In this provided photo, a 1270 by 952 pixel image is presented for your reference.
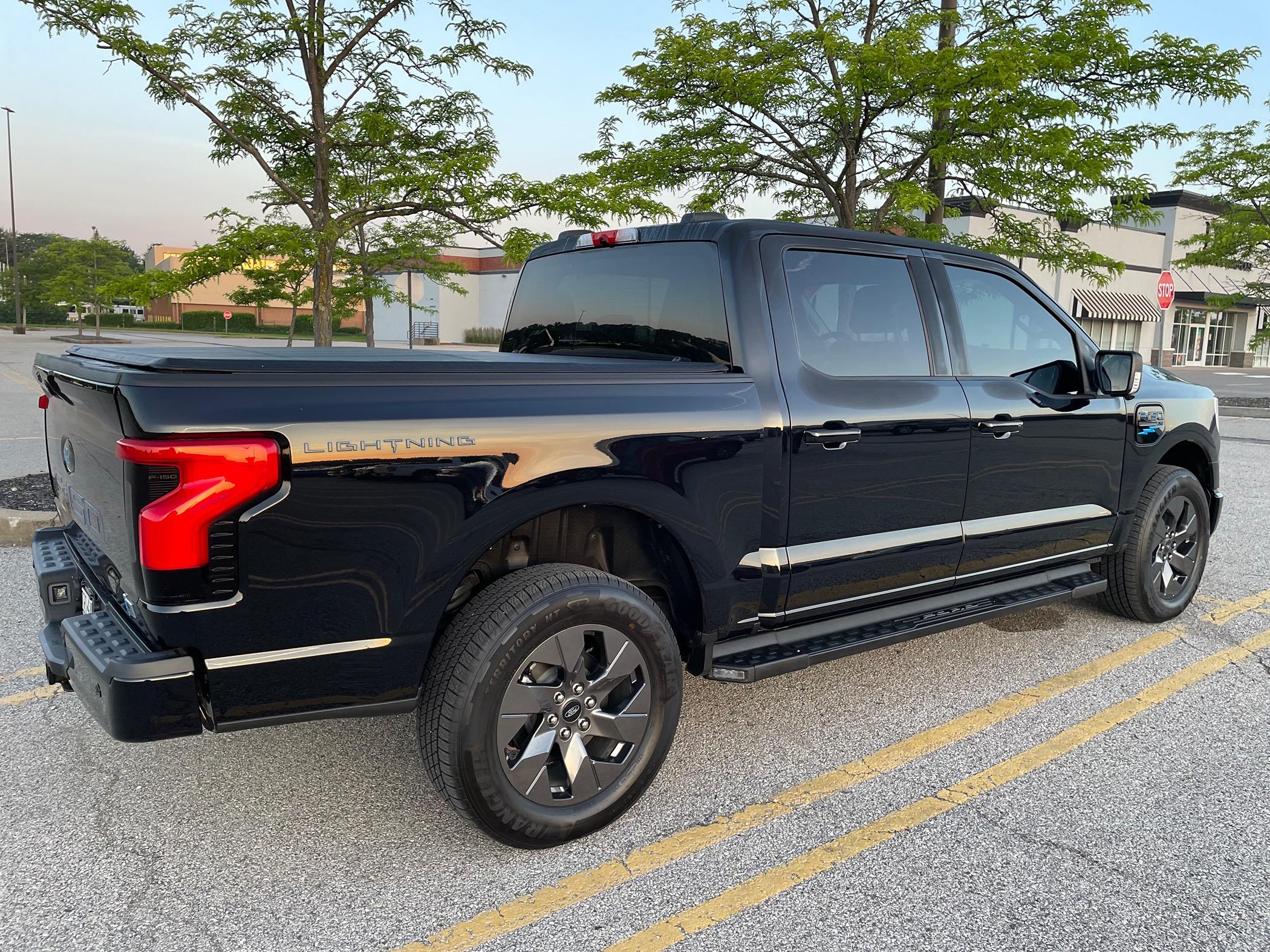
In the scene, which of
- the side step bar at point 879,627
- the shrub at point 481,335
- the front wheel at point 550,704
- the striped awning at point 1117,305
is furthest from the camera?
the shrub at point 481,335

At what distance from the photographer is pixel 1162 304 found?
20.4m

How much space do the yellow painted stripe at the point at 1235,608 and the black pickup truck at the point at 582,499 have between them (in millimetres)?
1343

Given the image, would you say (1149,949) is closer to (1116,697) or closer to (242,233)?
(1116,697)

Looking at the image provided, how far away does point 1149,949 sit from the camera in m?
2.39

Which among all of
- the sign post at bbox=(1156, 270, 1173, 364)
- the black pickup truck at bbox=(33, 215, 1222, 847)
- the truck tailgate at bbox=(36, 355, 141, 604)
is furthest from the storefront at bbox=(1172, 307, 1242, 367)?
the truck tailgate at bbox=(36, 355, 141, 604)

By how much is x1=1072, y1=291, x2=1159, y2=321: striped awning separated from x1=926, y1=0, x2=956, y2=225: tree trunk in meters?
30.8

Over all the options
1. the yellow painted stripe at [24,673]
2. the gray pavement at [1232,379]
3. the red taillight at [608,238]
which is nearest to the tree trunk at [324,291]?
the yellow painted stripe at [24,673]

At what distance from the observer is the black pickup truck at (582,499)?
2.31 meters

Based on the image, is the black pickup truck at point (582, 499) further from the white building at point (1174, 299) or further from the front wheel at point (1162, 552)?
the white building at point (1174, 299)

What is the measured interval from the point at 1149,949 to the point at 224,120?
404 inches

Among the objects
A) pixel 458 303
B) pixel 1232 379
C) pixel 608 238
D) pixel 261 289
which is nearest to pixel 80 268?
pixel 458 303

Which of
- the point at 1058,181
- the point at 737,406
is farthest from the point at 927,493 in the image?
the point at 1058,181

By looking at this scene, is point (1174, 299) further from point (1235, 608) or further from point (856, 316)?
point (856, 316)

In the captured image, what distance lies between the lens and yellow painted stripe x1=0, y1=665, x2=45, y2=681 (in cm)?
401
